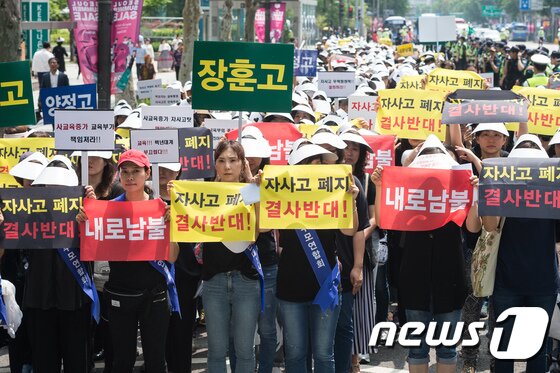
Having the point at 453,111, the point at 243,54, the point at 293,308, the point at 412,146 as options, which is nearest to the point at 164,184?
the point at 243,54

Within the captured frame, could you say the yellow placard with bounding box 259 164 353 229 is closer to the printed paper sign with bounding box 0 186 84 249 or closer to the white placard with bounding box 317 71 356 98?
the printed paper sign with bounding box 0 186 84 249

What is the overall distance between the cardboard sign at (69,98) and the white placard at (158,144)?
7.30ft

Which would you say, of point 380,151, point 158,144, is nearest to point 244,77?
point 158,144

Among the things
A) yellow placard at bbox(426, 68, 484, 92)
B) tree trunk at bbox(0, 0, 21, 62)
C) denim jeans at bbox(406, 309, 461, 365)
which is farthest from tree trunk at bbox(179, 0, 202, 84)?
denim jeans at bbox(406, 309, 461, 365)

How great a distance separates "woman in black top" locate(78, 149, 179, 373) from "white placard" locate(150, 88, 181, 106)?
7208 millimetres

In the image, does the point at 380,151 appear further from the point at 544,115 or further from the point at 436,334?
the point at 436,334

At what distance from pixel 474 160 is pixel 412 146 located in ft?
9.39

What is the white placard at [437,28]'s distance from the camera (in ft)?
93.2

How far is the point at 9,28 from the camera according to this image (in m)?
11.8

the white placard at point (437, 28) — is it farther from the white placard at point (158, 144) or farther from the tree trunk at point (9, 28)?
the white placard at point (158, 144)

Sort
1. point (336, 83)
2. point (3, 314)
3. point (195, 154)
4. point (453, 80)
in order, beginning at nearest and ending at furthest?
point (3, 314) → point (195, 154) → point (453, 80) → point (336, 83)

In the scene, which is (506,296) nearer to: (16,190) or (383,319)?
(383,319)

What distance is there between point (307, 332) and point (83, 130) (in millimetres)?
2440

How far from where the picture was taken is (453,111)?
862 centimetres
